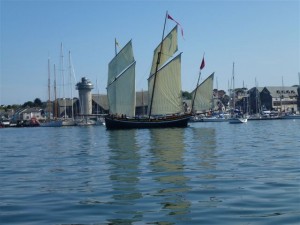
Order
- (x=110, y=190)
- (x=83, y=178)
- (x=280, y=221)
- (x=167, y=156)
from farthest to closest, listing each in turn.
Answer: (x=167, y=156) < (x=83, y=178) < (x=110, y=190) < (x=280, y=221)

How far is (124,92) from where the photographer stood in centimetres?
7669

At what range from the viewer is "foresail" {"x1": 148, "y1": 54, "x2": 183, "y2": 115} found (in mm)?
74062

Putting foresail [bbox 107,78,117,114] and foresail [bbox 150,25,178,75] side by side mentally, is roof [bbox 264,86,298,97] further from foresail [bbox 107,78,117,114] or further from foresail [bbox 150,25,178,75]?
foresail [bbox 107,78,117,114]

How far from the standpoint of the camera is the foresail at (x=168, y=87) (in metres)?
74.1

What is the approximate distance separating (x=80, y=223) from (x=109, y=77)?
7012 cm

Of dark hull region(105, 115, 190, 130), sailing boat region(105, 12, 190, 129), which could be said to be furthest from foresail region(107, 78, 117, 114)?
dark hull region(105, 115, 190, 130)

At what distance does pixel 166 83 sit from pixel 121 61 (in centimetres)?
944

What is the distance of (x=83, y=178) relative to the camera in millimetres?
17688

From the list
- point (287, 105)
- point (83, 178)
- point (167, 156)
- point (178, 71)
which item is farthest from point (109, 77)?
point (287, 105)

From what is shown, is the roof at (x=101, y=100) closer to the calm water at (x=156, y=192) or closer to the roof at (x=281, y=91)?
the roof at (x=281, y=91)

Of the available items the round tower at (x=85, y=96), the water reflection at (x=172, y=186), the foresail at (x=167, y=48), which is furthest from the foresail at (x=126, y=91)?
the round tower at (x=85, y=96)

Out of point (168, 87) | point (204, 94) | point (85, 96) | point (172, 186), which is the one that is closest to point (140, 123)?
point (168, 87)

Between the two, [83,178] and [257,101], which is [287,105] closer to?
[257,101]

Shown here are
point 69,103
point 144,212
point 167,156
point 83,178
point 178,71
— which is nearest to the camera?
point 144,212
